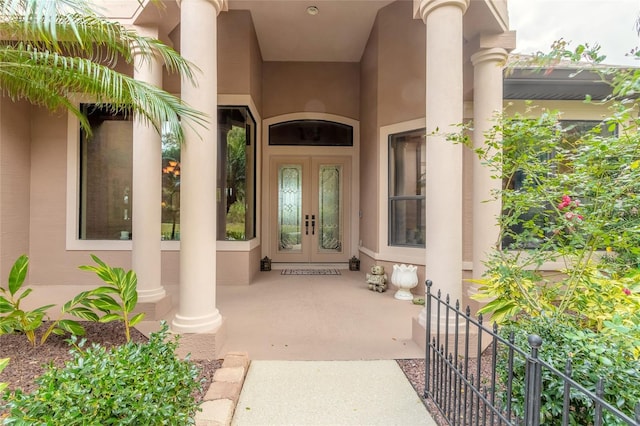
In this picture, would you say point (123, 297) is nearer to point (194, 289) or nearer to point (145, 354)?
point (194, 289)

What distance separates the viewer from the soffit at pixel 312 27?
522 centimetres

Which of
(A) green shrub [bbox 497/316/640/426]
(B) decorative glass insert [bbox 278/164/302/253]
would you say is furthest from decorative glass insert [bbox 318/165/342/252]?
(A) green shrub [bbox 497/316/640/426]

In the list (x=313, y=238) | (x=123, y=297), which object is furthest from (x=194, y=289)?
(x=313, y=238)

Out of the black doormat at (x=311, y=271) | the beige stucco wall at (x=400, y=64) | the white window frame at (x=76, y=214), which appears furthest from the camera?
the black doormat at (x=311, y=271)

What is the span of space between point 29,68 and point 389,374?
145 inches

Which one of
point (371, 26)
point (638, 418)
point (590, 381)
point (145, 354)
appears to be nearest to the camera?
point (638, 418)

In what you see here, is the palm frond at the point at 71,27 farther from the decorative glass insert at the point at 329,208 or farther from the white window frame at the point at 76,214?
the decorative glass insert at the point at 329,208

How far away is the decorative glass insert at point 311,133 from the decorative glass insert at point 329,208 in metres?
0.57

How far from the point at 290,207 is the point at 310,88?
8.50 ft

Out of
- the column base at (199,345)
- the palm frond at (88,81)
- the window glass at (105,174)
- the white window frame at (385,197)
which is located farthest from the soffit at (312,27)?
the column base at (199,345)

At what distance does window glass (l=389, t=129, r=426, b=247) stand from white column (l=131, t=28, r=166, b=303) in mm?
3446

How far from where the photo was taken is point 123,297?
9.27 ft

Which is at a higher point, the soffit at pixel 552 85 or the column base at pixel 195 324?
the soffit at pixel 552 85

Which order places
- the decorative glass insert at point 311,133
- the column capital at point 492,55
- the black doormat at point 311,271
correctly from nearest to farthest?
Answer: 1. the column capital at point 492,55
2. the black doormat at point 311,271
3. the decorative glass insert at point 311,133
